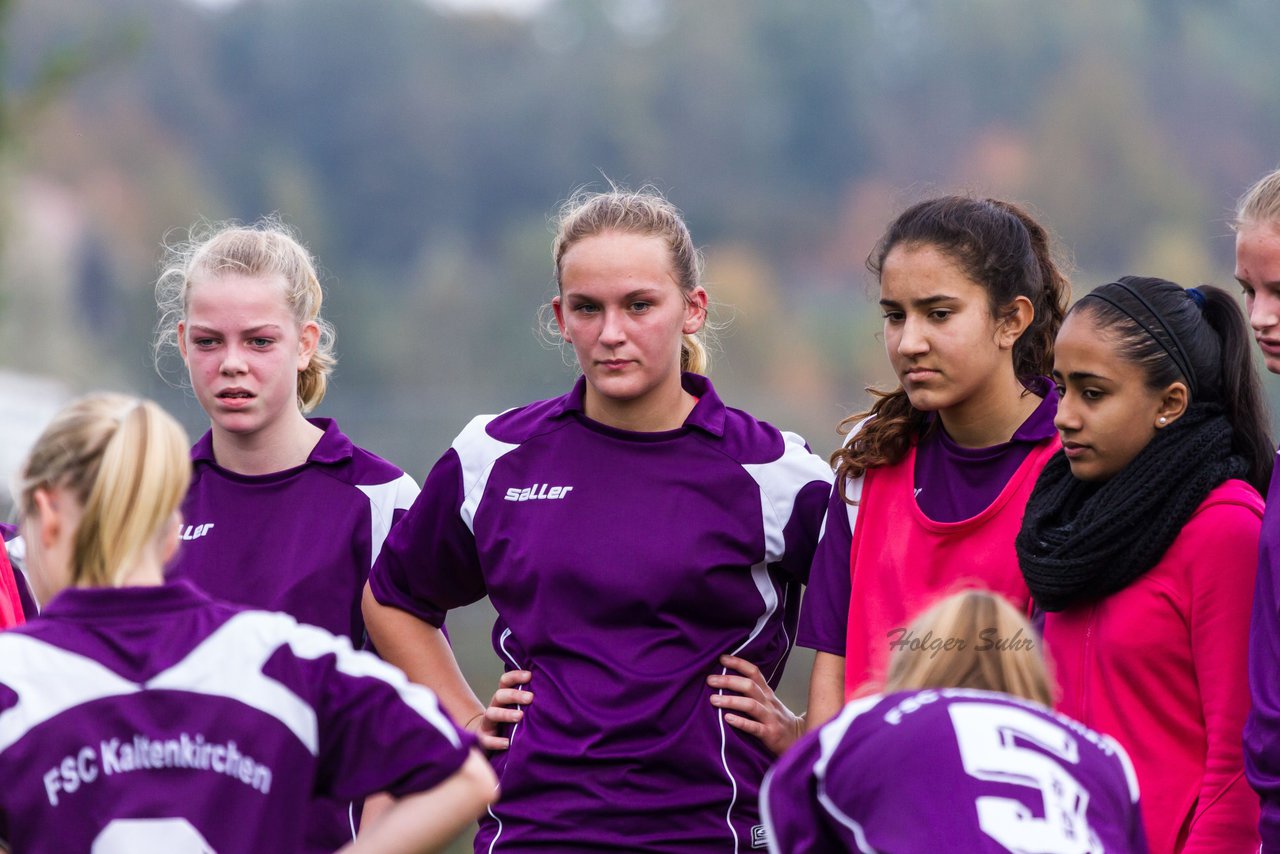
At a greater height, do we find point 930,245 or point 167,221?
point 167,221

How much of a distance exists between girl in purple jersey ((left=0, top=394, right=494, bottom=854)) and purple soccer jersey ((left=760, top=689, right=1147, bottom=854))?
0.56m

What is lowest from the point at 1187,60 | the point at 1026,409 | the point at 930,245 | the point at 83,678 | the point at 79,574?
the point at 83,678

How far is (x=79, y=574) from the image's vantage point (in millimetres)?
2828

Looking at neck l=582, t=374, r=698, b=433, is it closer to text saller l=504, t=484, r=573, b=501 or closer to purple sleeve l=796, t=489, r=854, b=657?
text saller l=504, t=484, r=573, b=501

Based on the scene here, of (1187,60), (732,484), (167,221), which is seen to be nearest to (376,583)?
(732,484)

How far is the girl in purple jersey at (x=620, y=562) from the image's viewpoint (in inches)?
148

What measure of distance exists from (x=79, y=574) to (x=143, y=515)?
14cm

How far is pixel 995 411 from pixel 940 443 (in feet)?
0.52

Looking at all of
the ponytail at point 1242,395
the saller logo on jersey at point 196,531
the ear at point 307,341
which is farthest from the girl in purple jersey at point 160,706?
the ponytail at point 1242,395

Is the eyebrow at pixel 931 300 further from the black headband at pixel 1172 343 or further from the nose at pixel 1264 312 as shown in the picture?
the nose at pixel 1264 312

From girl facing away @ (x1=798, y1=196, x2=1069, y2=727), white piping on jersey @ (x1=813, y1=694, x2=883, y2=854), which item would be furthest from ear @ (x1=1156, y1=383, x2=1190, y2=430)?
white piping on jersey @ (x1=813, y1=694, x2=883, y2=854)

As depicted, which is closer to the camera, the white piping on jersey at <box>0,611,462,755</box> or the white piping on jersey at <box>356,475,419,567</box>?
the white piping on jersey at <box>0,611,462,755</box>

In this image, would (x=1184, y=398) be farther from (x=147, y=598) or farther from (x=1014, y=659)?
(x=147, y=598)

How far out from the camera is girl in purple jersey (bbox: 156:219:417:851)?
420cm
